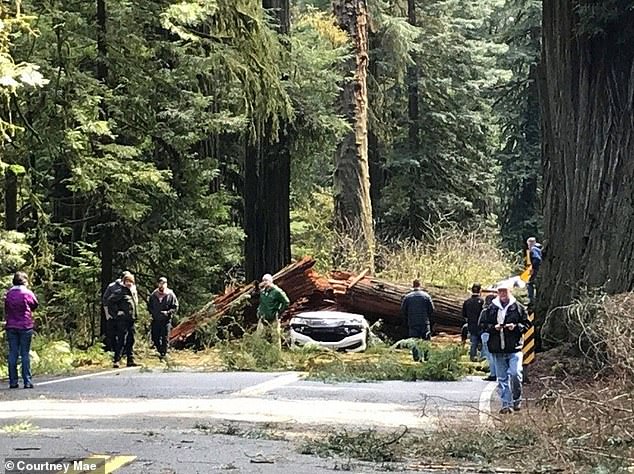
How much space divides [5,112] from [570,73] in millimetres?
10122

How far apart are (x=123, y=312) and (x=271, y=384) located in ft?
15.1

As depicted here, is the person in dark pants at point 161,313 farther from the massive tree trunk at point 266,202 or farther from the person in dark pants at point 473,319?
the person in dark pants at point 473,319

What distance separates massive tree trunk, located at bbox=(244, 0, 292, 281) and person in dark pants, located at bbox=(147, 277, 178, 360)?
5508mm

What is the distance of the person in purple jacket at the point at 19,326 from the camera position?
15.6m

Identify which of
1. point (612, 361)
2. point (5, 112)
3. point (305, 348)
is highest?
point (5, 112)

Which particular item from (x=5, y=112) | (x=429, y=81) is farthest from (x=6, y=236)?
(x=429, y=81)

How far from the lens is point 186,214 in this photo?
2445 centimetres

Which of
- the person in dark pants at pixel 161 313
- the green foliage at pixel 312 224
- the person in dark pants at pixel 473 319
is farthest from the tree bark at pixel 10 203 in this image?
the green foliage at pixel 312 224

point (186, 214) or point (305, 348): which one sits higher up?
point (186, 214)

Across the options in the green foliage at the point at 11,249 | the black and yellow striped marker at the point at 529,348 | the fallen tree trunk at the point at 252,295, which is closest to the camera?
the black and yellow striped marker at the point at 529,348

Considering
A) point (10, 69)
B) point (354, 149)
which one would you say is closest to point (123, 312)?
point (10, 69)

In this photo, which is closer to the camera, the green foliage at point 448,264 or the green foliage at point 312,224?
the green foliage at point 448,264

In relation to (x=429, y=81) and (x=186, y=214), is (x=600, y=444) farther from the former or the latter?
(x=429, y=81)

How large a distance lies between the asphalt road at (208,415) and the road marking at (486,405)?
22 mm
